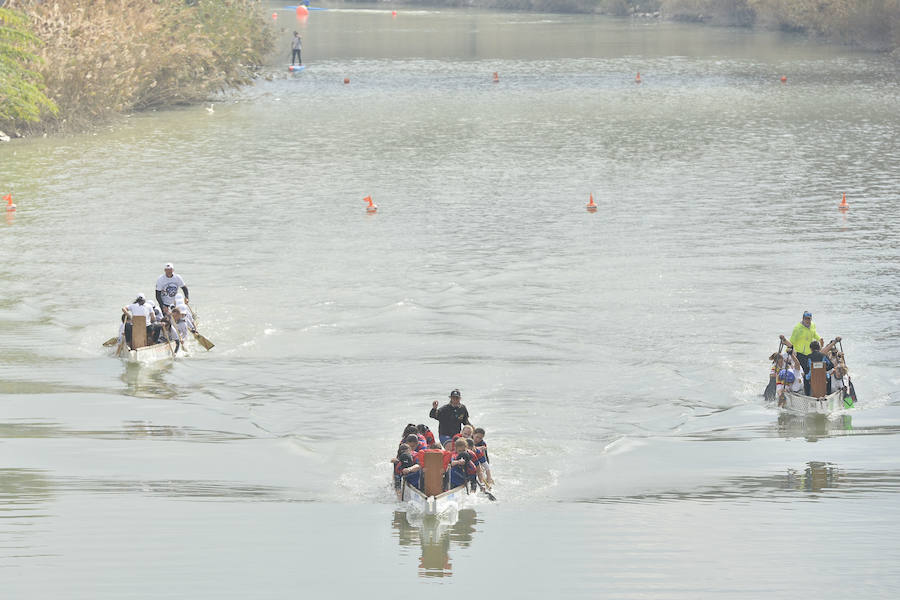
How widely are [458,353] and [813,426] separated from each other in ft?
25.0

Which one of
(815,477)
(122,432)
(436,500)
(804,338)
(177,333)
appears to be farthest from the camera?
(177,333)

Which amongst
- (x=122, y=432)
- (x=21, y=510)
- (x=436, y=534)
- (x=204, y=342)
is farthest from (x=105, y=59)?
(x=436, y=534)

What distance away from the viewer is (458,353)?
27.2 meters

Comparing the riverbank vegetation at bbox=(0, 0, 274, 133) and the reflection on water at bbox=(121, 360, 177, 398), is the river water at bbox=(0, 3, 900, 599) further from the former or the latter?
the riverbank vegetation at bbox=(0, 0, 274, 133)

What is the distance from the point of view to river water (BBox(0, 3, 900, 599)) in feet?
55.6

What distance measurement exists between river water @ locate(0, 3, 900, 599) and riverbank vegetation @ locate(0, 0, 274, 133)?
1.93 metres

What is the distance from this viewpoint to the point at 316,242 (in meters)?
37.1

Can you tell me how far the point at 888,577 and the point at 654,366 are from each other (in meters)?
10.5

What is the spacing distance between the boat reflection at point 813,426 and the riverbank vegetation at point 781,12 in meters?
71.1

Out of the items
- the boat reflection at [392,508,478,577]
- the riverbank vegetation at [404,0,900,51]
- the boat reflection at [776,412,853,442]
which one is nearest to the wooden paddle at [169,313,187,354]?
the boat reflection at [392,508,478,577]

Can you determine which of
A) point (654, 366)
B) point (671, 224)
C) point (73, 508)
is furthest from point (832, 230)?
point (73, 508)

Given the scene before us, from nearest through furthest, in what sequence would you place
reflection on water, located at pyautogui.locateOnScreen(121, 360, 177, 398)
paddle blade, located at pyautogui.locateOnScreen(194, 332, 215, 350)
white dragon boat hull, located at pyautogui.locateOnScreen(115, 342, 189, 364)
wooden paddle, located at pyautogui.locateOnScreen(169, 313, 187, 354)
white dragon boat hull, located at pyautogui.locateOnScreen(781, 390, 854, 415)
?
white dragon boat hull, located at pyautogui.locateOnScreen(781, 390, 854, 415)
reflection on water, located at pyautogui.locateOnScreen(121, 360, 177, 398)
white dragon boat hull, located at pyautogui.locateOnScreen(115, 342, 189, 364)
wooden paddle, located at pyautogui.locateOnScreen(169, 313, 187, 354)
paddle blade, located at pyautogui.locateOnScreen(194, 332, 215, 350)

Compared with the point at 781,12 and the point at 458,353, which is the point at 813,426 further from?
the point at 781,12

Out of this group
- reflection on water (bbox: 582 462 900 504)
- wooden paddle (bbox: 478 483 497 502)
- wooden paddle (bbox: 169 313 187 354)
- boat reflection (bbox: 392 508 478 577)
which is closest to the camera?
boat reflection (bbox: 392 508 478 577)
